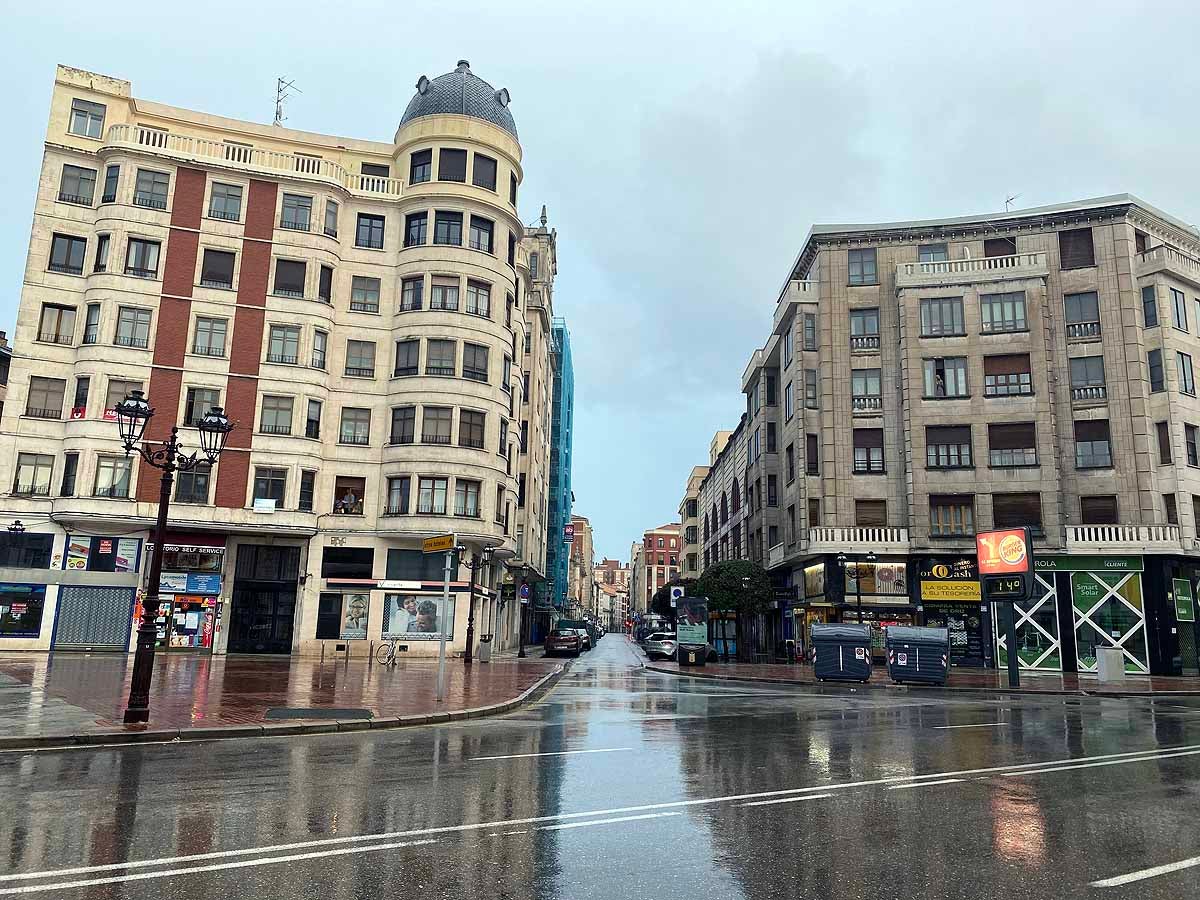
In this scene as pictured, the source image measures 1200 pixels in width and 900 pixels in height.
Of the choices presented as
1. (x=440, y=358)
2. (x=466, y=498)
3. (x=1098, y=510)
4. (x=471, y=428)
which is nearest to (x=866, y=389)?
(x=1098, y=510)

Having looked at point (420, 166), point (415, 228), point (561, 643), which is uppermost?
point (420, 166)

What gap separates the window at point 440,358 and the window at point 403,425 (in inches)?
84.5

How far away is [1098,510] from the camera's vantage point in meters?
38.4

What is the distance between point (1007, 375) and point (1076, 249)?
23.8ft

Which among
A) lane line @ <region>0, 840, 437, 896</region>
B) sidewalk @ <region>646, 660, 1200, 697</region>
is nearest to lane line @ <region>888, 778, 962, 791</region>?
lane line @ <region>0, 840, 437, 896</region>

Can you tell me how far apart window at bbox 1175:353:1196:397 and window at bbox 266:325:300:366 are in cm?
4119

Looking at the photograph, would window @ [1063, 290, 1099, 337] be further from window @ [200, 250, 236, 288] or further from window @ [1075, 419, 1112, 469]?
window @ [200, 250, 236, 288]

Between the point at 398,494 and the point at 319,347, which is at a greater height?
the point at 319,347

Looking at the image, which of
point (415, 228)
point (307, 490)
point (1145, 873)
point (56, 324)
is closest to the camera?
point (1145, 873)

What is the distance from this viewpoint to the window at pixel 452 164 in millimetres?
41094

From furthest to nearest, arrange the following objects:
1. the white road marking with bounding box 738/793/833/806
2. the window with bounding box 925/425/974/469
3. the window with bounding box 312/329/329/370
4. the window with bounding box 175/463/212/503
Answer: the window with bounding box 925/425/974/469, the window with bounding box 312/329/329/370, the window with bounding box 175/463/212/503, the white road marking with bounding box 738/793/833/806

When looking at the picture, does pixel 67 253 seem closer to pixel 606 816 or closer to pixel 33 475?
pixel 33 475

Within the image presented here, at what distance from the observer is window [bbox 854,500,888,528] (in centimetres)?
4100

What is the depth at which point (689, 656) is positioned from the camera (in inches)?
1476
